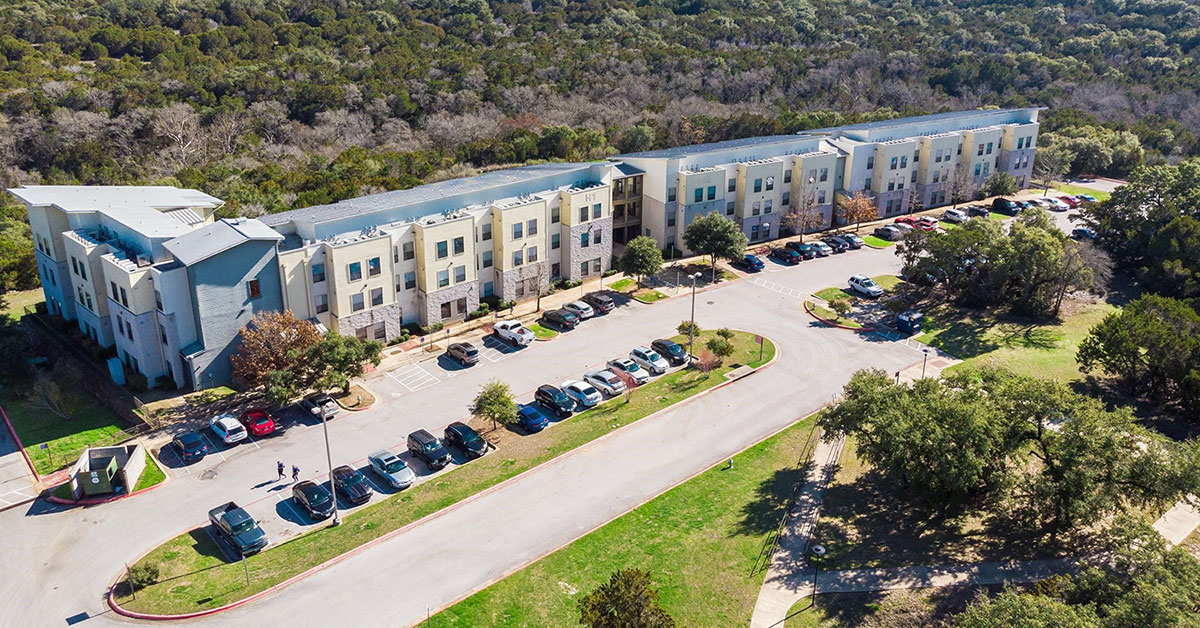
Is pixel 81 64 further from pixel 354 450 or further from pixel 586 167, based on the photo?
pixel 354 450

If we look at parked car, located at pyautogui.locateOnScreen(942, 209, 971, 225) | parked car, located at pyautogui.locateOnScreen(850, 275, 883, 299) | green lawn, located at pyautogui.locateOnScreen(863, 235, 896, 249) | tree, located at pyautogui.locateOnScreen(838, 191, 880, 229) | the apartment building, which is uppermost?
the apartment building

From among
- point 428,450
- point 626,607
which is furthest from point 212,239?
point 626,607

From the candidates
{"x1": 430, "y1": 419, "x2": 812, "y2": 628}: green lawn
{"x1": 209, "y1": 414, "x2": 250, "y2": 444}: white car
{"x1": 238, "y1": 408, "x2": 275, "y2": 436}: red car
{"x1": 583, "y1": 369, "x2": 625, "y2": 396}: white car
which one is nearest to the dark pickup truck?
{"x1": 209, "y1": 414, "x2": 250, "y2": 444}: white car

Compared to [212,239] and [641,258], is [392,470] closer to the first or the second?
[212,239]

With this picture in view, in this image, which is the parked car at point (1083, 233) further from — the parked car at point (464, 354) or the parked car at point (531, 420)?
the parked car at point (464, 354)

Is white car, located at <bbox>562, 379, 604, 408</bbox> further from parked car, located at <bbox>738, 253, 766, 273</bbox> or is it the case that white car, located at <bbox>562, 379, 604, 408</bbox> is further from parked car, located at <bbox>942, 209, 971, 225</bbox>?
parked car, located at <bbox>942, 209, 971, 225</bbox>

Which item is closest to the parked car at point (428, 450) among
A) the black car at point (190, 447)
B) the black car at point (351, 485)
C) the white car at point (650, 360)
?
the black car at point (351, 485)
